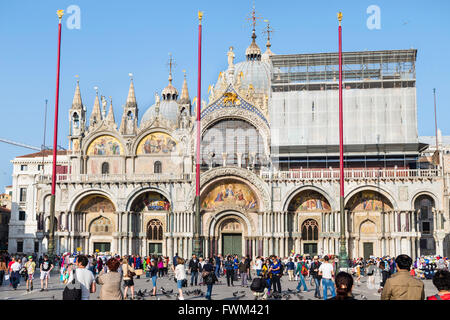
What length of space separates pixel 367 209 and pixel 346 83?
34.7 feet

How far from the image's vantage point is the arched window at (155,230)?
173ft

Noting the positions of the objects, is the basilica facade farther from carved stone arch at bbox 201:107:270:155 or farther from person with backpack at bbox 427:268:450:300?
person with backpack at bbox 427:268:450:300

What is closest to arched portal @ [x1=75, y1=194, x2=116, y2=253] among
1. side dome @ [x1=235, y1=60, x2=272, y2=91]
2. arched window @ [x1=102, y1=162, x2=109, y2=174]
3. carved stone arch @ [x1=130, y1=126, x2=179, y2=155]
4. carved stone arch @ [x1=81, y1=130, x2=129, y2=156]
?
arched window @ [x1=102, y1=162, x2=109, y2=174]

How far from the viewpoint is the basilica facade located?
1919 inches

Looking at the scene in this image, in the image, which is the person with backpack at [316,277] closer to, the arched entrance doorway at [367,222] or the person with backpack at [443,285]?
the person with backpack at [443,285]

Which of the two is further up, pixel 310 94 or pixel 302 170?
pixel 310 94

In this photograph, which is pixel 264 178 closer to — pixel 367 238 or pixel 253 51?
pixel 367 238

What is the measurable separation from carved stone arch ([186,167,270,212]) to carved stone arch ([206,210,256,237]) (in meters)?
1.74

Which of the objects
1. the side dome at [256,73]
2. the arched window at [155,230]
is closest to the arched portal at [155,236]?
the arched window at [155,230]

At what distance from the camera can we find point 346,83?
52344 mm
